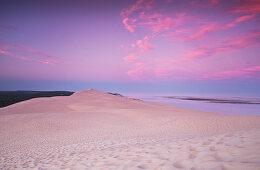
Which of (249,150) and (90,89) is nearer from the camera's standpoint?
(249,150)

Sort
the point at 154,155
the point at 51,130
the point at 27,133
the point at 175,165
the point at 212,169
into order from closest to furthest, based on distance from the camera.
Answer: the point at 212,169
the point at 175,165
the point at 154,155
the point at 27,133
the point at 51,130

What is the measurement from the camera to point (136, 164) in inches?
177

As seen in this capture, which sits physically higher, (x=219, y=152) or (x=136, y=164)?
(x=219, y=152)

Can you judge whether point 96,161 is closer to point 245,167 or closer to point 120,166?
point 120,166

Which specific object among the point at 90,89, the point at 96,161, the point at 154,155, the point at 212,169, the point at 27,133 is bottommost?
the point at 27,133

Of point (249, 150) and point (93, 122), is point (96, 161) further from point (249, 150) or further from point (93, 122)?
point (93, 122)

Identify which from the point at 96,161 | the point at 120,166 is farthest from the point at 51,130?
the point at 120,166

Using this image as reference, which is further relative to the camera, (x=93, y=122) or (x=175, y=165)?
(x=93, y=122)

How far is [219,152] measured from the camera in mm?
4434

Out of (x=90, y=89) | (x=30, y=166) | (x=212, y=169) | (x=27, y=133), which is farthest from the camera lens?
(x=90, y=89)

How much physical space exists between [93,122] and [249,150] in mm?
13383

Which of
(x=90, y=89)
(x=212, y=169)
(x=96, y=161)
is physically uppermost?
(x=90, y=89)

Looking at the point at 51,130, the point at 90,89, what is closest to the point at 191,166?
the point at 51,130

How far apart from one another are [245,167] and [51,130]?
44.0 ft
